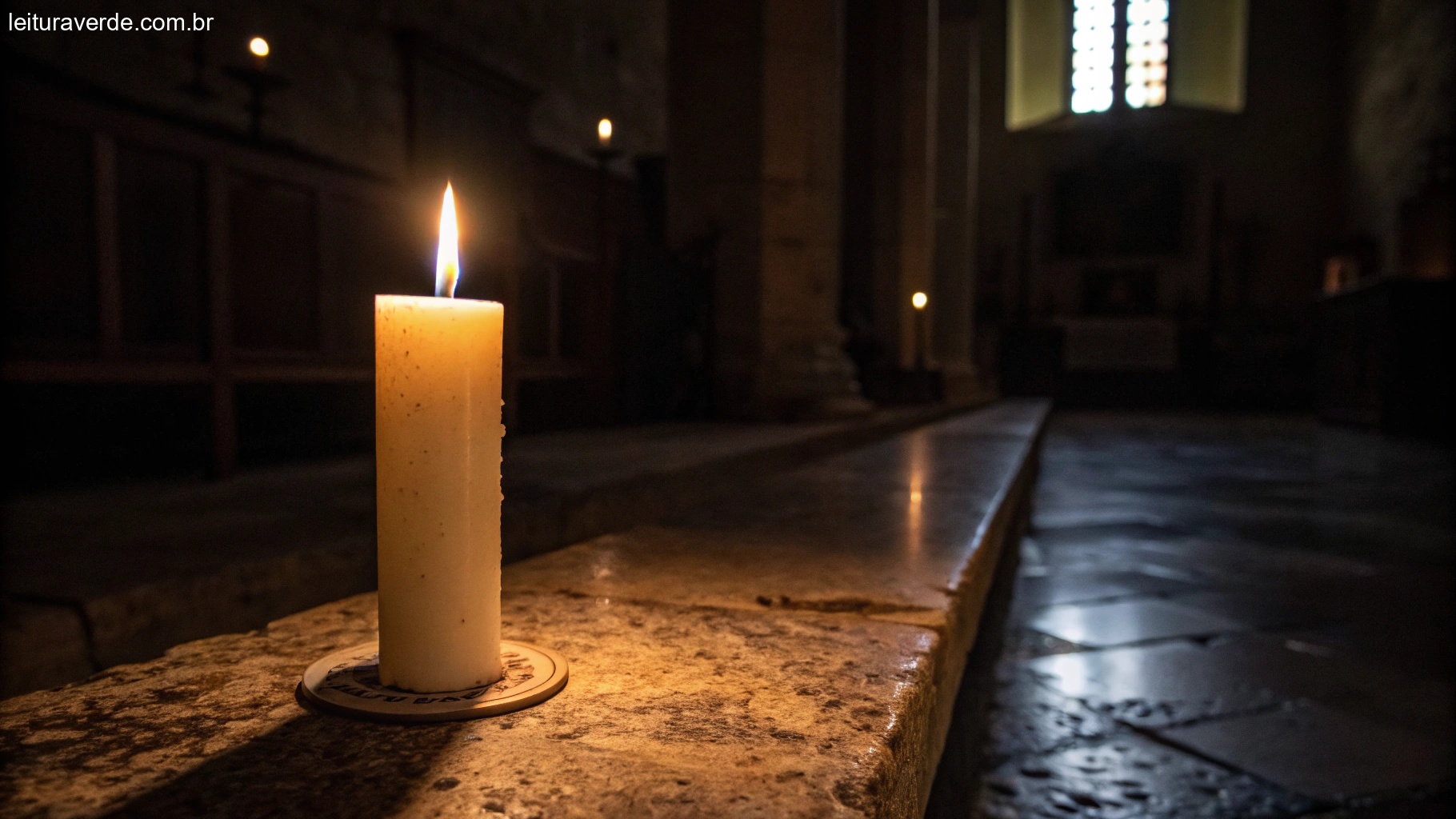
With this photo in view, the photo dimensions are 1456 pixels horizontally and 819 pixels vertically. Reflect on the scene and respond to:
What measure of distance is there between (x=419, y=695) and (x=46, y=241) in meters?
3.74

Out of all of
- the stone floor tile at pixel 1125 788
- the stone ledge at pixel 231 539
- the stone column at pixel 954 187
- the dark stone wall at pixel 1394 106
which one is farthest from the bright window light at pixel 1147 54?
the stone floor tile at pixel 1125 788

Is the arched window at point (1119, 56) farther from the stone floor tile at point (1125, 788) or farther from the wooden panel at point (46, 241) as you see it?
the stone floor tile at point (1125, 788)

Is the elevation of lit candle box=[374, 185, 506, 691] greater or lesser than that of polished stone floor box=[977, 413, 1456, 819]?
greater

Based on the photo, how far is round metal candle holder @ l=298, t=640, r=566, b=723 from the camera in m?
0.72

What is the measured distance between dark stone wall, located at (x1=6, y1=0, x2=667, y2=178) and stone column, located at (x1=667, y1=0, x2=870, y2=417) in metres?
2.05

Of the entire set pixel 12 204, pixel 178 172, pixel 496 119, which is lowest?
pixel 12 204

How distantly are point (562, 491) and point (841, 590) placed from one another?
3.40 feet

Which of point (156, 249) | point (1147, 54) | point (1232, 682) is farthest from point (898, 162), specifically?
point (1147, 54)

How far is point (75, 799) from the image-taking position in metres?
0.60

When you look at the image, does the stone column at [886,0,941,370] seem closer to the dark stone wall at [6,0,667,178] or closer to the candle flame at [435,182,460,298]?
the dark stone wall at [6,0,667,178]

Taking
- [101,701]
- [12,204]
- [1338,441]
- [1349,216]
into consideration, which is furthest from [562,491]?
[1349,216]

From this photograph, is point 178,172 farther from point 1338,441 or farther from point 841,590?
point 1338,441

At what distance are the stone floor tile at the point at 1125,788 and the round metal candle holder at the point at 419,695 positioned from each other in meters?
0.96

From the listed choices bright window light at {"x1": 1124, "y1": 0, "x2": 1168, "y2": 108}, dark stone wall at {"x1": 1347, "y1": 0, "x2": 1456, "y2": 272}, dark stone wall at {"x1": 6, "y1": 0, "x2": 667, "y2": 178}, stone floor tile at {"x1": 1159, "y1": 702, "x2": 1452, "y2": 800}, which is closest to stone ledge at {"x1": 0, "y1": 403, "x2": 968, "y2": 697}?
stone floor tile at {"x1": 1159, "y1": 702, "x2": 1452, "y2": 800}
